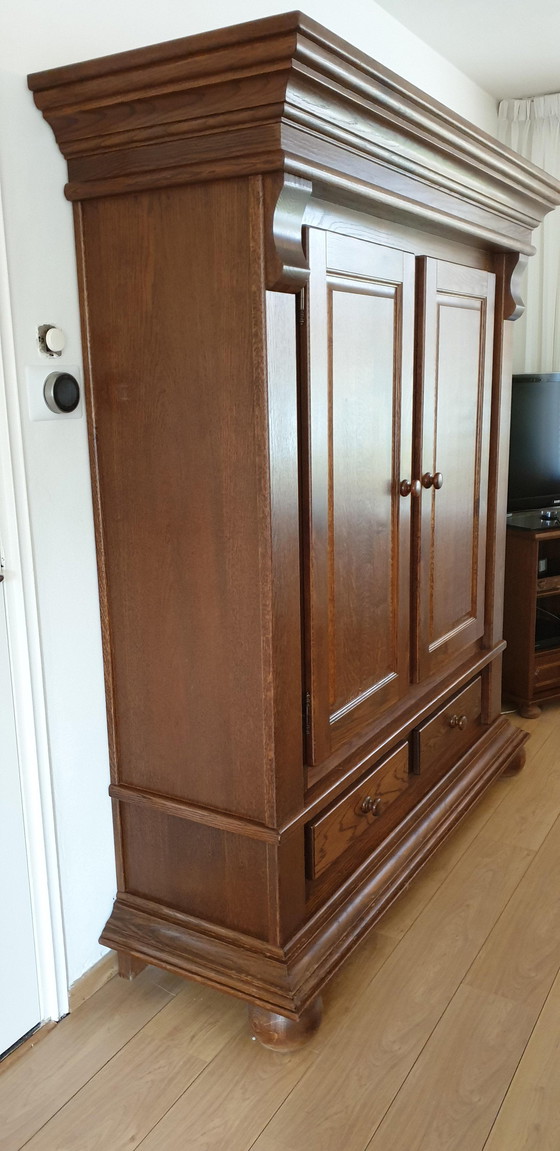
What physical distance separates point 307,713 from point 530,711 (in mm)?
1708

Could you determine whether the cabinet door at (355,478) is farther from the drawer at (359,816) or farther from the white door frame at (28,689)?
the white door frame at (28,689)

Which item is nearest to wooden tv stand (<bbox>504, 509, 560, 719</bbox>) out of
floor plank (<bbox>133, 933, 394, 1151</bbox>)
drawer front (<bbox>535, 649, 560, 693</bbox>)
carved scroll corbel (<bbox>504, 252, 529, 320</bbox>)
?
drawer front (<bbox>535, 649, 560, 693</bbox>)

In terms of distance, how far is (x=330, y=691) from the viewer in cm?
172

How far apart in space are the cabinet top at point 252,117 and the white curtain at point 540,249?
1875 millimetres

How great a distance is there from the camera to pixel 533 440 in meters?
3.18

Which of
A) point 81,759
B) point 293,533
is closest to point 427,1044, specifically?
point 81,759

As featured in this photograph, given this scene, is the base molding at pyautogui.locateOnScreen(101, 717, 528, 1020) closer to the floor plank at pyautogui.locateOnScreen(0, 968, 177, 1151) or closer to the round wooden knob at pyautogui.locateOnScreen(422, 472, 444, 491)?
the floor plank at pyautogui.locateOnScreen(0, 968, 177, 1151)

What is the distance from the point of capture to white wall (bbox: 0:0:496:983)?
57.8 inches

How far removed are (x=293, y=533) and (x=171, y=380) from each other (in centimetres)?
32

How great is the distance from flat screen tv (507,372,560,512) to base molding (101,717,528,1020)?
5.03 ft

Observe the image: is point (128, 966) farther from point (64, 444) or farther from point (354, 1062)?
point (64, 444)

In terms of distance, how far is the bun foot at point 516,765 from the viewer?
8.77 ft

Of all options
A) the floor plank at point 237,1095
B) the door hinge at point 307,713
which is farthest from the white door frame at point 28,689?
the door hinge at point 307,713

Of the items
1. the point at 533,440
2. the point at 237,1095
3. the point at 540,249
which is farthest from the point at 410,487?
the point at 540,249
